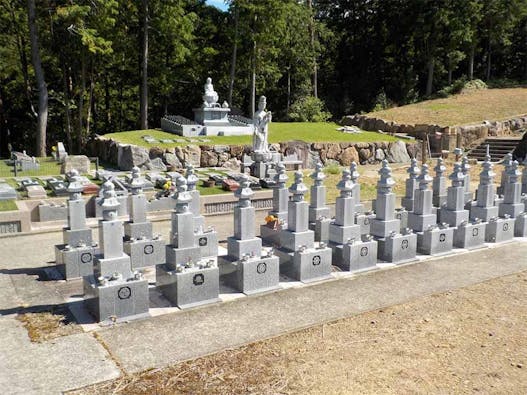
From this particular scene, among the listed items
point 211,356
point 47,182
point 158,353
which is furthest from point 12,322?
point 47,182

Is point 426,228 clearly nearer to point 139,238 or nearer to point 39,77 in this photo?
point 139,238

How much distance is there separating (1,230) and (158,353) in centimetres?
795

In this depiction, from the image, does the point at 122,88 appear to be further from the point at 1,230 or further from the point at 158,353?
the point at 158,353

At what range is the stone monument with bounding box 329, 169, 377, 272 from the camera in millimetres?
9812

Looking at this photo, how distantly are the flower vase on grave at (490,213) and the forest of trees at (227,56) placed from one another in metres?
20.0

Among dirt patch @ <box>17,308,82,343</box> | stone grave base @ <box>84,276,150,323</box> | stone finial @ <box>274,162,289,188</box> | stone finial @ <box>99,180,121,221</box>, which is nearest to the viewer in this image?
dirt patch @ <box>17,308,82,343</box>

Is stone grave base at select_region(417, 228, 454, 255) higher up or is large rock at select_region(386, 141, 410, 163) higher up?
large rock at select_region(386, 141, 410, 163)

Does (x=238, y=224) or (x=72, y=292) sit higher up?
(x=238, y=224)

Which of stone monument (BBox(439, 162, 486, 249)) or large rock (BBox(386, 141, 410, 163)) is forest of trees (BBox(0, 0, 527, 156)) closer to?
large rock (BBox(386, 141, 410, 163))

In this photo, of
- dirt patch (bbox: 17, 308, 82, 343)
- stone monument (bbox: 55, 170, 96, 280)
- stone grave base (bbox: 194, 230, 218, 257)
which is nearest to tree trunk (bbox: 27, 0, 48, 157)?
stone monument (bbox: 55, 170, 96, 280)

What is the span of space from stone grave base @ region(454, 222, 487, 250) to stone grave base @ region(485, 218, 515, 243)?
45 cm

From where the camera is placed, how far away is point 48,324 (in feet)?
24.1

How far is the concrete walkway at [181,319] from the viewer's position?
20.1ft

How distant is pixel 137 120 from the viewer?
134 ft
